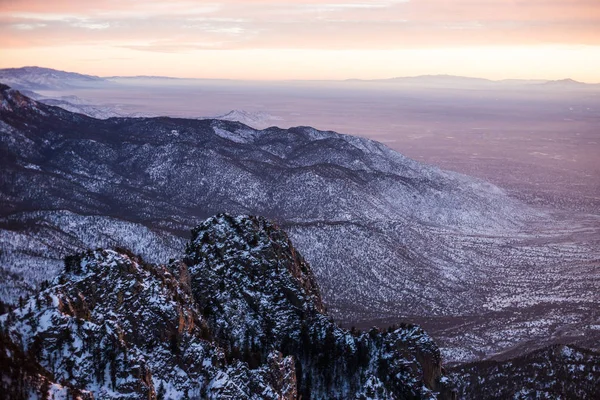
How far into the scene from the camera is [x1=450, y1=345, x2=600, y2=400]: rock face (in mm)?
93312

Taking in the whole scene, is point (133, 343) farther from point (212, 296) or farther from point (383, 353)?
point (383, 353)

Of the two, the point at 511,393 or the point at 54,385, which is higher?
the point at 54,385

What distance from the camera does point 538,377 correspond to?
98.8m

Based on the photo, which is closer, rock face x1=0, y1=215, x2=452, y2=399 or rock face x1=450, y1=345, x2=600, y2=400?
rock face x1=0, y1=215, x2=452, y2=399

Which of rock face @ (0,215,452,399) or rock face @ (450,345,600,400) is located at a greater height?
rock face @ (0,215,452,399)

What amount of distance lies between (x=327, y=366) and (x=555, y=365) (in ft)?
186

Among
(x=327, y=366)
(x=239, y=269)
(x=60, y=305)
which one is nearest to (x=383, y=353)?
(x=327, y=366)

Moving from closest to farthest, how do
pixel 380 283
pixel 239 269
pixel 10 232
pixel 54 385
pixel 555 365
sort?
pixel 54 385, pixel 239 269, pixel 555 365, pixel 10 232, pixel 380 283

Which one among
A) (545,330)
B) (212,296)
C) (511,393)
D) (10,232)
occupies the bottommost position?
(545,330)

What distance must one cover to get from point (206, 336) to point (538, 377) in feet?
226

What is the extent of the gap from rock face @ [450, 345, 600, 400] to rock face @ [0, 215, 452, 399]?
35.5 meters

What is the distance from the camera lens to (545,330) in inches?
6304

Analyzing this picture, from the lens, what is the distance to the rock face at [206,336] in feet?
143

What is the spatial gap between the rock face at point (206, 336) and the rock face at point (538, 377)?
35.5 metres
